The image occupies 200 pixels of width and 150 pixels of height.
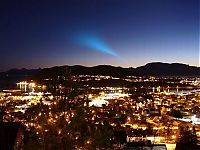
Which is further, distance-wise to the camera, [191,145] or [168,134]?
[168,134]

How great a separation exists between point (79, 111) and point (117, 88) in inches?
2741

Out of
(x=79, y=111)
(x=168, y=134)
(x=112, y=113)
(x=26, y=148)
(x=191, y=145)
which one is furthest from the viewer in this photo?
(x=112, y=113)

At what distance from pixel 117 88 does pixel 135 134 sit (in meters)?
55.9

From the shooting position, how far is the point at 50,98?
28.0ft

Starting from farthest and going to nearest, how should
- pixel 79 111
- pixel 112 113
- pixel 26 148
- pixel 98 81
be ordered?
pixel 98 81, pixel 112 113, pixel 26 148, pixel 79 111

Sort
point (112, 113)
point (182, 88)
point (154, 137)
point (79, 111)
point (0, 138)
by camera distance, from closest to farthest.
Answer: point (79, 111) → point (0, 138) → point (154, 137) → point (112, 113) → point (182, 88)

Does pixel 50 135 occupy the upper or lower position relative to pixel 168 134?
upper

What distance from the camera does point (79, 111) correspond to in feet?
26.9

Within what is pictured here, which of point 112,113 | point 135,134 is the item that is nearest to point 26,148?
point 135,134

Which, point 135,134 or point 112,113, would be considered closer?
point 135,134

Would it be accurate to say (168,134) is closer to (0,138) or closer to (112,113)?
(112,113)


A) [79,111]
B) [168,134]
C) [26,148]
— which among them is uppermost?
[79,111]

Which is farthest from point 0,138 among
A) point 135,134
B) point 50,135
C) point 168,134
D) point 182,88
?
point 182,88

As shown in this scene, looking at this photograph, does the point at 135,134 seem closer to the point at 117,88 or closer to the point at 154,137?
the point at 154,137
